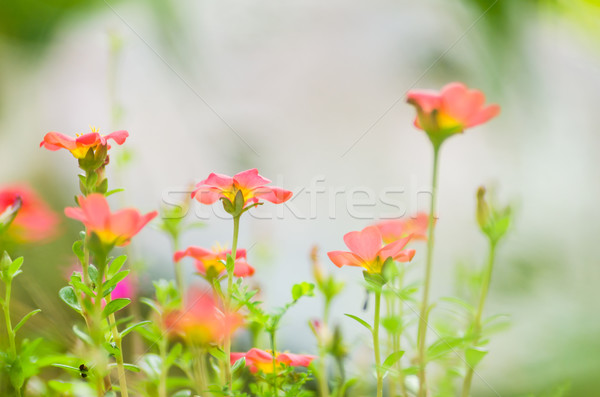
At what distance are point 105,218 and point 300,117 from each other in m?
1.20

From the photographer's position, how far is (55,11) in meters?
1.27

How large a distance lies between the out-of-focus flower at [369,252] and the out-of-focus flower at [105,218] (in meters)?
0.12

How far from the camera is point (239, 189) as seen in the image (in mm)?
356

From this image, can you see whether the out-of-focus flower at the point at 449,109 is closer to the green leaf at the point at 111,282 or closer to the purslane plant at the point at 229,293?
the purslane plant at the point at 229,293

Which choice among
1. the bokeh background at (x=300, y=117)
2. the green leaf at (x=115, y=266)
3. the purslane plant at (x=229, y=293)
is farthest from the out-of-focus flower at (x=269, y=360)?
the bokeh background at (x=300, y=117)

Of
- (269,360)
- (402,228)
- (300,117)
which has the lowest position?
(269,360)

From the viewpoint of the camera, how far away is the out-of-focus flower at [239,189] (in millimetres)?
344

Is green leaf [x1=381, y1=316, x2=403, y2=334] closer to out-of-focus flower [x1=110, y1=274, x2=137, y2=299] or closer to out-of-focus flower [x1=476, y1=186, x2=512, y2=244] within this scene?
out-of-focus flower [x1=476, y1=186, x2=512, y2=244]

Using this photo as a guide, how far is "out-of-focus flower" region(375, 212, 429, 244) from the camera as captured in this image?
41cm

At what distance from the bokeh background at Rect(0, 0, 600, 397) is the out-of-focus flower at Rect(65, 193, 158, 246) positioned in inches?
8.5

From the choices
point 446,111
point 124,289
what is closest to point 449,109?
point 446,111

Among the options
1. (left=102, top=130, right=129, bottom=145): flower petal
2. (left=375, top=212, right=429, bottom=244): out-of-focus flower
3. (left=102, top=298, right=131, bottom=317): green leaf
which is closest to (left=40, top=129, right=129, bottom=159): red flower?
(left=102, top=130, right=129, bottom=145): flower petal

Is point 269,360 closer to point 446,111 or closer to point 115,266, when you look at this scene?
point 115,266

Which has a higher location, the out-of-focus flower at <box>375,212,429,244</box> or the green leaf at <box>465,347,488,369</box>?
the out-of-focus flower at <box>375,212,429,244</box>
